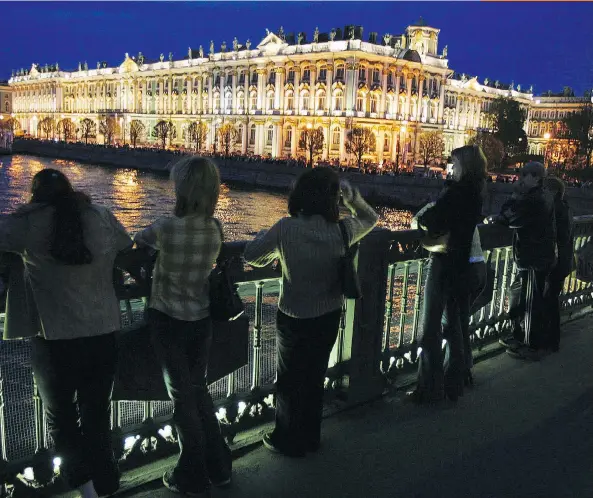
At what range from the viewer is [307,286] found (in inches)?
117

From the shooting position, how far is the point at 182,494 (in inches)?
111

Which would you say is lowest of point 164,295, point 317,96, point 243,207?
point 243,207

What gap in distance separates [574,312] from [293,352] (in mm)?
4035

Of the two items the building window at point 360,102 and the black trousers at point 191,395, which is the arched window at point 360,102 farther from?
the black trousers at point 191,395

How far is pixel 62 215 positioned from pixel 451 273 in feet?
7.57

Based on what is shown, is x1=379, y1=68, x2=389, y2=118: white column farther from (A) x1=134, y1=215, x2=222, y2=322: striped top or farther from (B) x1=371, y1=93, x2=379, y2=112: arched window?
(A) x1=134, y1=215, x2=222, y2=322: striped top

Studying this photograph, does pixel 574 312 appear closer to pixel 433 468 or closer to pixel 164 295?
pixel 433 468

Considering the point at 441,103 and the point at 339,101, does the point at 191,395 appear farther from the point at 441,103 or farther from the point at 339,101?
the point at 441,103

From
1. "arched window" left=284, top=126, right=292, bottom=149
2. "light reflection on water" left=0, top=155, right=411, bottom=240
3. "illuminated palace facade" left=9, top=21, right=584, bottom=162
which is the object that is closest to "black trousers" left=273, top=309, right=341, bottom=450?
"light reflection on water" left=0, top=155, right=411, bottom=240

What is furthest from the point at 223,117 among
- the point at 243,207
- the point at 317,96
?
the point at 243,207

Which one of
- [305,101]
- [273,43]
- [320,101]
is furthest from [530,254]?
[273,43]

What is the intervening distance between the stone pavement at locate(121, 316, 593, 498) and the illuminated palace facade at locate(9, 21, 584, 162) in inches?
2344

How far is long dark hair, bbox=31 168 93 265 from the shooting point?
2.32 metres

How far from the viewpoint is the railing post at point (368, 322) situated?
12.2 feet
